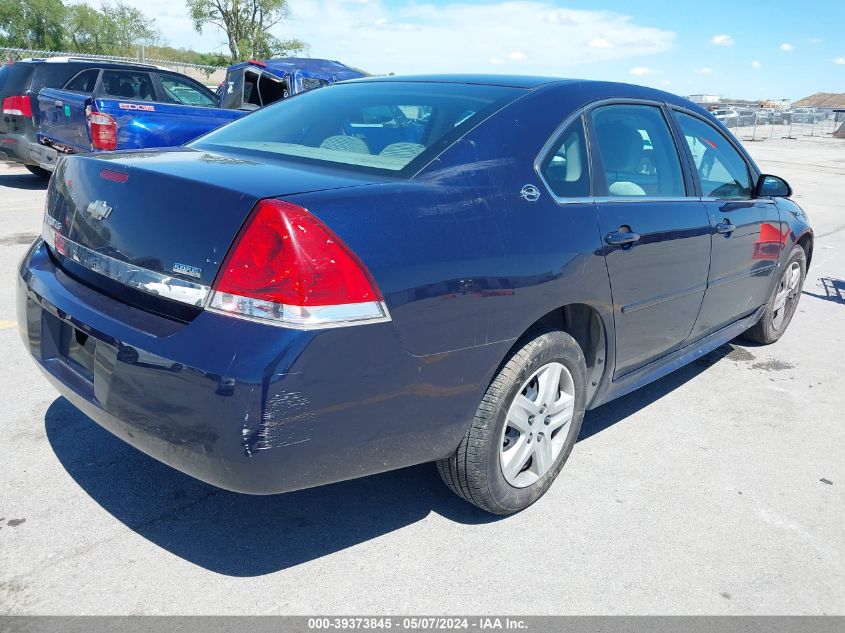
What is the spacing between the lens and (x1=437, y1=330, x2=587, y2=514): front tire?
2.69m

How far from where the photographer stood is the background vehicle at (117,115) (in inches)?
316

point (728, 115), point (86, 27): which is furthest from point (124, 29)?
point (728, 115)

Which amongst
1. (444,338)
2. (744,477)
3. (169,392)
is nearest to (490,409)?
(444,338)

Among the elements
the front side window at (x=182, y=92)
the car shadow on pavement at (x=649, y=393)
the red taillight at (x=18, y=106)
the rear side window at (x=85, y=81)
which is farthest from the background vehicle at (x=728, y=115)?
the car shadow on pavement at (x=649, y=393)

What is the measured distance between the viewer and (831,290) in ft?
23.9

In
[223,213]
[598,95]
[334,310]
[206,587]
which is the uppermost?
[598,95]

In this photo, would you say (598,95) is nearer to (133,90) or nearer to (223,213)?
(223,213)

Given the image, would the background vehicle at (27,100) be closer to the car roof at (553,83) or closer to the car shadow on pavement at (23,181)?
the car shadow on pavement at (23,181)

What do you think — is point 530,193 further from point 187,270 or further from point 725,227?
point 725,227

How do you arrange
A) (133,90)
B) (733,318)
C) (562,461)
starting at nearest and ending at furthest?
1. (562,461)
2. (733,318)
3. (133,90)

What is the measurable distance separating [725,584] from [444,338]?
135 cm

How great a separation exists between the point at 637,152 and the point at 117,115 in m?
6.25

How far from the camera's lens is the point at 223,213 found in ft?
7.25

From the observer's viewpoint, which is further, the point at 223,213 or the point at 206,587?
the point at 206,587
